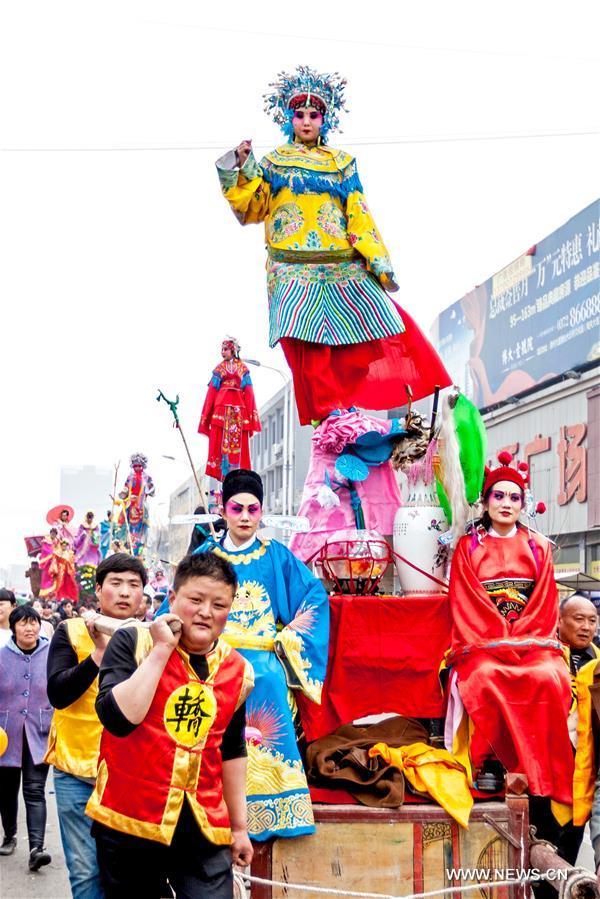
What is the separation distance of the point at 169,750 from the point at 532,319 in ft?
104

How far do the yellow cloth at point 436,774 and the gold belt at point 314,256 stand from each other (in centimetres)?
295

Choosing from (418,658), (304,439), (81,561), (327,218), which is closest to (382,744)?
(418,658)

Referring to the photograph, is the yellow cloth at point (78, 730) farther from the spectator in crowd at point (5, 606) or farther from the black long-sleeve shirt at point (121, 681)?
the spectator in crowd at point (5, 606)

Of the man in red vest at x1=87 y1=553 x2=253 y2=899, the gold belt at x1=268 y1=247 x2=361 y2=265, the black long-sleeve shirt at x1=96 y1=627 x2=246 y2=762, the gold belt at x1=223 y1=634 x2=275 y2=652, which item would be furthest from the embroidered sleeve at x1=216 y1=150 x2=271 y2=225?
the black long-sleeve shirt at x1=96 y1=627 x2=246 y2=762

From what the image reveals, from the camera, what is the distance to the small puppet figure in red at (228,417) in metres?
8.91

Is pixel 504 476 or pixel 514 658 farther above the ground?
pixel 504 476

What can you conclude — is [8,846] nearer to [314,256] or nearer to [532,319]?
[314,256]

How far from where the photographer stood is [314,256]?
6.36m

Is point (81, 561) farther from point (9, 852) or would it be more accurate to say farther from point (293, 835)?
point (293, 835)

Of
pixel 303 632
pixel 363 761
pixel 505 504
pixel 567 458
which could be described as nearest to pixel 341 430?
pixel 505 504

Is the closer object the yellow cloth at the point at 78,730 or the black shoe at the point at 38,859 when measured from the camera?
the yellow cloth at the point at 78,730

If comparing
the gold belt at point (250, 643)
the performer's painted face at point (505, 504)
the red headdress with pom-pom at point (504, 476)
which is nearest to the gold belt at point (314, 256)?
the red headdress with pom-pom at point (504, 476)

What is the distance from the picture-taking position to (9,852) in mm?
6910

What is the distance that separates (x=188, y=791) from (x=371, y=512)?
126 inches
